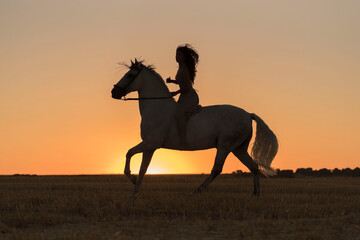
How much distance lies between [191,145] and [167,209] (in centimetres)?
244

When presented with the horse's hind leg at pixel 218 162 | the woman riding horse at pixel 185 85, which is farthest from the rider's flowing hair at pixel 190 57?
the horse's hind leg at pixel 218 162

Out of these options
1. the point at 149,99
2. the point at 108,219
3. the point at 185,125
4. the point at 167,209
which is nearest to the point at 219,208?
the point at 167,209

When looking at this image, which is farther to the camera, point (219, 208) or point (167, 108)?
point (167, 108)

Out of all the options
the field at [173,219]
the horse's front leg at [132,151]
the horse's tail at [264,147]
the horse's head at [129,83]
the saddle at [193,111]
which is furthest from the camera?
the horse's tail at [264,147]

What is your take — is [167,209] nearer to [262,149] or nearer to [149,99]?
[149,99]

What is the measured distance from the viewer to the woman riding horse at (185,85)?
421 inches

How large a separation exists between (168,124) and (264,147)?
2.49 meters

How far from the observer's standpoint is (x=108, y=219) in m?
7.90

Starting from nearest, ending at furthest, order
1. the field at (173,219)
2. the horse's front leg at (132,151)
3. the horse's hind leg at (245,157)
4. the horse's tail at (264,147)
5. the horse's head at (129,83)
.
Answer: the field at (173,219) → the horse's front leg at (132,151) → the horse's head at (129,83) → the horse's hind leg at (245,157) → the horse's tail at (264,147)

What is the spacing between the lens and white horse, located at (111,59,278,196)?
1068 centimetres

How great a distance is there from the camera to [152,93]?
10953 mm

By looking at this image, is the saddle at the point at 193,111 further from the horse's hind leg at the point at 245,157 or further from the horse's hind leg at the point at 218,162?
the horse's hind leg at the point at 245,157

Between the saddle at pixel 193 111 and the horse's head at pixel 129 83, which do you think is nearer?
the saddle at pixel 193 111

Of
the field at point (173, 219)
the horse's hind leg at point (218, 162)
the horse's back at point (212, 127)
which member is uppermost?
the horse's back at point (212, 127)
